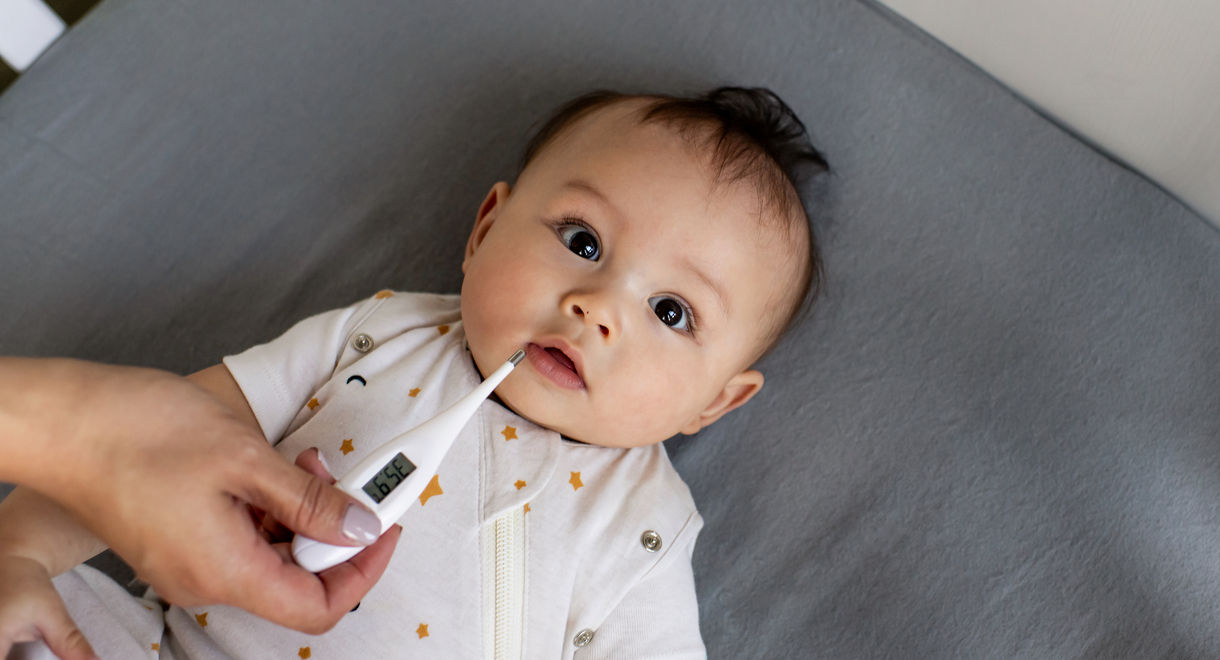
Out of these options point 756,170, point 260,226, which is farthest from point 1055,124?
point 260,226

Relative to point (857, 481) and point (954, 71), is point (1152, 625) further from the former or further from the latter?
point (954, 71)

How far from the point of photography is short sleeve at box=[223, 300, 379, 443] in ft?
3.09

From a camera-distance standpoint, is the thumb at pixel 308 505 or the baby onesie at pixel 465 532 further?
the baby onesie at pixel 465 532

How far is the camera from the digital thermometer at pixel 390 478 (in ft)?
2.23

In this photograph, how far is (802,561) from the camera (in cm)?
110

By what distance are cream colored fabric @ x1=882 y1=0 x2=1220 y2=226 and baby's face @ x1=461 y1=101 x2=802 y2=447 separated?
0.49 m

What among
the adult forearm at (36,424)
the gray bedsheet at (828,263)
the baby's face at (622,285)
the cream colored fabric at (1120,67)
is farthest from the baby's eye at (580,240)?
the cream colored fabric at (1120,67)

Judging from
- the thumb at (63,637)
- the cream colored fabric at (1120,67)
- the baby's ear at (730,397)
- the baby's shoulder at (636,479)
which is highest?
the cream colored fabric at (1120,67)

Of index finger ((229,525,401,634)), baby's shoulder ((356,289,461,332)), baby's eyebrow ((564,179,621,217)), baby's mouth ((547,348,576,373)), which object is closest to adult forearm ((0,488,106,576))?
index finger ((229,525,401,634))

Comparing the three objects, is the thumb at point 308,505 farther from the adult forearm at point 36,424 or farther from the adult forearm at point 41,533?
the adult forearm at point 41,533

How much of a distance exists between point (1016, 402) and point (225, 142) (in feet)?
3.72

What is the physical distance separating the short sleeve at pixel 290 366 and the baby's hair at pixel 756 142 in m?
0.32

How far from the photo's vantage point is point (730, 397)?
3.50 ft

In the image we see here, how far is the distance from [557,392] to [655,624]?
29cm
